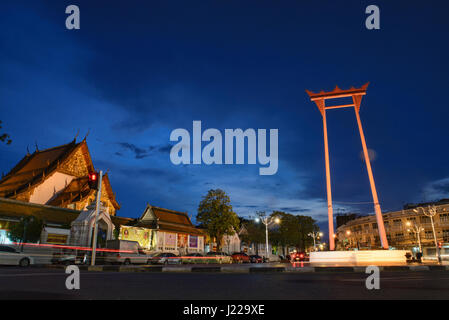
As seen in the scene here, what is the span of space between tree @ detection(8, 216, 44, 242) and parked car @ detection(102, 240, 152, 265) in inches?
243

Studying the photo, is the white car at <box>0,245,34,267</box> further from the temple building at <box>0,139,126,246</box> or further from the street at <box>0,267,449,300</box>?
the street at <box>0,267,449,300</box>

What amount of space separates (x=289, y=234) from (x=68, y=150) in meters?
46.0

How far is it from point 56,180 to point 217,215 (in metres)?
21.4

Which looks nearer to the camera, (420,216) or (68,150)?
(68,150)

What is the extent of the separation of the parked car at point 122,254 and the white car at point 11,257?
277 inches

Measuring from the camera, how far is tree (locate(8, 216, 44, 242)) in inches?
1081

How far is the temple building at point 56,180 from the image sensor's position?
36.6 metres

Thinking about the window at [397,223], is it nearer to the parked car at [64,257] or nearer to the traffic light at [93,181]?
the parked car at [64,257]

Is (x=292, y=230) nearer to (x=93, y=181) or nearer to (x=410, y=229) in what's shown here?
(x=410, y=229)

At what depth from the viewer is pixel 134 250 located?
→ 3134cm
